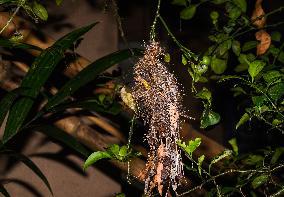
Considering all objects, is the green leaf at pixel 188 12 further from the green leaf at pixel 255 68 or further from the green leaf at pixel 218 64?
the green leaf at pixel 255 68

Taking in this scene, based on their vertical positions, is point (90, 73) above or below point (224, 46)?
below

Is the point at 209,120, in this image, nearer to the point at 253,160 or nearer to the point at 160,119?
the point at 160,119

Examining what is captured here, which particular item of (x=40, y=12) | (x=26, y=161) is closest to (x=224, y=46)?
(x=40, y=12)

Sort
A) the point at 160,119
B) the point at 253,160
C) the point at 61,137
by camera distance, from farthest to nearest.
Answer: the point at 253,160
the point at 61,137
the point at 160,119

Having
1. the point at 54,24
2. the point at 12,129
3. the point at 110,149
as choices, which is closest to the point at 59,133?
the point at 12,129

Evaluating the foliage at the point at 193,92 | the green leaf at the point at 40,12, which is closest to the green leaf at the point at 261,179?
the foliage at the point at 193,92

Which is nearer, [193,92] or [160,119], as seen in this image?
[160,119]
